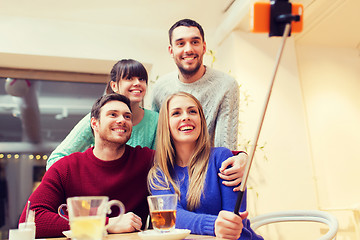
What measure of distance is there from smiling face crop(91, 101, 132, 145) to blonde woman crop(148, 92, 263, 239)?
155 mm

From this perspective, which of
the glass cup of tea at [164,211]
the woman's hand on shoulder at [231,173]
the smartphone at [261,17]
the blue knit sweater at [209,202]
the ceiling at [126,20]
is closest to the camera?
the smartphone at [261,17]

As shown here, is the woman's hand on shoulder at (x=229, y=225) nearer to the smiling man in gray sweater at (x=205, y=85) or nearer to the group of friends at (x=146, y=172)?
the group of friends at (x=146, y=172)

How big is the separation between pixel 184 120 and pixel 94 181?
433 millimetres

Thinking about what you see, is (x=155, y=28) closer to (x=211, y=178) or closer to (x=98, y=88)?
(x=98, y=88)

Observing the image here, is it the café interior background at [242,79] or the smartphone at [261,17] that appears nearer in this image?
the smartphone at [261,17]

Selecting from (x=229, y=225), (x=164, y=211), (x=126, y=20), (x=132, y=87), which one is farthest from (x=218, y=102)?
(x=126, y=20)

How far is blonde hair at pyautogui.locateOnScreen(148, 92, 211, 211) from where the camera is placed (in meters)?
1.38

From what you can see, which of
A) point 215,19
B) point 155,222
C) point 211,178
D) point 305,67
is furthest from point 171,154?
point 305,67

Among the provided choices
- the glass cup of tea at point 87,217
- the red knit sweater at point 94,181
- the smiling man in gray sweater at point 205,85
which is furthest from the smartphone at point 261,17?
the smiling man in gray sweater at point 205,85

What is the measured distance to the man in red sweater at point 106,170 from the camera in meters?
1.41

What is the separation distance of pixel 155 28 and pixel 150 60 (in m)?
0.34

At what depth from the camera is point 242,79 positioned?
3.41 meters

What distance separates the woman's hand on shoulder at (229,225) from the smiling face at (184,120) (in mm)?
478

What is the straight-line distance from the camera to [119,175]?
148cm
